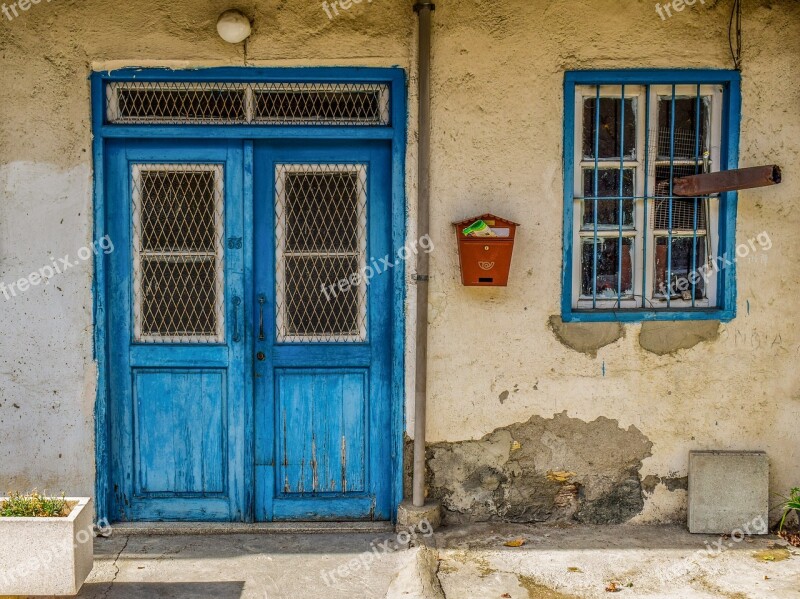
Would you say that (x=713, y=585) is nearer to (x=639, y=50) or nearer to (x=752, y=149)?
(x=752, y=149)

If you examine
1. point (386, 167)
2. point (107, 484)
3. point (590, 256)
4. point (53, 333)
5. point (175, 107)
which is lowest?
point (107, 484)

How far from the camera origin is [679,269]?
4.75 m

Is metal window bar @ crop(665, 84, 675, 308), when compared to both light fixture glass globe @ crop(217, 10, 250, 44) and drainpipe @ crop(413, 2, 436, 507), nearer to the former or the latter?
drainpipe @ crop(413, 2, 436, 507)

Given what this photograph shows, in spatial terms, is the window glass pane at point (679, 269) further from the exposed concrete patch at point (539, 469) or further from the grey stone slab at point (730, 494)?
the grey stone slab at point (730, 494)

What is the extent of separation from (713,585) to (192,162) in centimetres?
378

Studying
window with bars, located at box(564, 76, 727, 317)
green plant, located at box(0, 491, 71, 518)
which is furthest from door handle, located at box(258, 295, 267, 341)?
window with bars, located at box(564, 76, 727, 317)

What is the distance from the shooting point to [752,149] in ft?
15.1

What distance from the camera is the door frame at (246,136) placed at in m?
4.54

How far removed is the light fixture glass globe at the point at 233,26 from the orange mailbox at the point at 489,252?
1669 millimetres

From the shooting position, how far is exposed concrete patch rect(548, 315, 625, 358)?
4645 mm

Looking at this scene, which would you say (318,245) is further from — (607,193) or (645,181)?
(645,181)

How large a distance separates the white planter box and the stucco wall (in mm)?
1027

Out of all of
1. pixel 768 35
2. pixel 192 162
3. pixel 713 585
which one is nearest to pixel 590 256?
pixel 768 35

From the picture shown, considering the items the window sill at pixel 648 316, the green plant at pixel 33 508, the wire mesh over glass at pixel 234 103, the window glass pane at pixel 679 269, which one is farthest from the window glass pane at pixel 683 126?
the green plant at pixel 33 508
